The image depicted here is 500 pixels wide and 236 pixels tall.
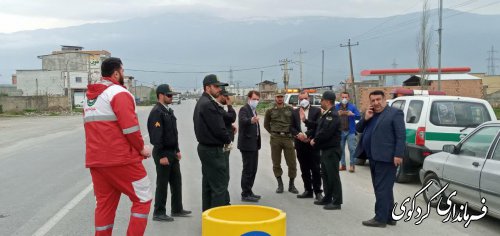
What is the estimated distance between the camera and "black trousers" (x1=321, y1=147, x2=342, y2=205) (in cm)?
818

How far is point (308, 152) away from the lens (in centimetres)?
927

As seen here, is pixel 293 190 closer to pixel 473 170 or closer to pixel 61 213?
pixel 473 170

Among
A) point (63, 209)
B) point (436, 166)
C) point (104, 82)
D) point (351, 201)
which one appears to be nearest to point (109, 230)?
point (104, 82)

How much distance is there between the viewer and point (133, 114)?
5.16 m

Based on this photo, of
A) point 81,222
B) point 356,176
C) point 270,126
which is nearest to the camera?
point 81,222

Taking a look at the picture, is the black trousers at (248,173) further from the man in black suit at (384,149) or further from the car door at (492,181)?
the car door at (492,181)

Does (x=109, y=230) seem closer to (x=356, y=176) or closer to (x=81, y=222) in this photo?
(x=81, y=222)

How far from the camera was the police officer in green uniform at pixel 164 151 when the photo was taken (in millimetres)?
7359

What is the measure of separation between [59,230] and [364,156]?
4.34 m

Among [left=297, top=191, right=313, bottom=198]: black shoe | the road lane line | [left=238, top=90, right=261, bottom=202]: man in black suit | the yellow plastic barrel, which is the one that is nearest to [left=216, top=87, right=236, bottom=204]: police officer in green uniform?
[left=238, top=90, right=261, bottom=202]: man in black suit

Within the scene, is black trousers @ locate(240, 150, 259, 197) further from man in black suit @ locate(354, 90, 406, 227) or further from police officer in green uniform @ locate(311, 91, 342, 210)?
man in black suit @ locate(354, 90, 406, 227)

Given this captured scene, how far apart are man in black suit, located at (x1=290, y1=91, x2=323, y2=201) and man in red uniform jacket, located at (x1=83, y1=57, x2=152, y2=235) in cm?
431

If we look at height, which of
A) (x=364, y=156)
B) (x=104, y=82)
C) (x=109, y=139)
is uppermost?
(x=104, y=82)

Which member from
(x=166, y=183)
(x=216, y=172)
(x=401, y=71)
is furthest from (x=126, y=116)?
(x=401, y=71)
